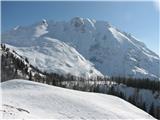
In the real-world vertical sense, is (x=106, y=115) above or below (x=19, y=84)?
below

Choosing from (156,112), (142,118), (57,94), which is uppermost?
(57,94)

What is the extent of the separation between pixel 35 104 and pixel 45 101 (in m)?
2.16

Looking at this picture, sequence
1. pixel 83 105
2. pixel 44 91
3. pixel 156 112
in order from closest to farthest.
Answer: pixel 83 105 → pixel 44 91 → pixel 156 112

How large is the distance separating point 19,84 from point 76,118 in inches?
690

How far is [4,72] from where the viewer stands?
192125 mm

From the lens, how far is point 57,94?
41.5 meters

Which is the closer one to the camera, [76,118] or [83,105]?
[76,118]

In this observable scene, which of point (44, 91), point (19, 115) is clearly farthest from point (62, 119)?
point (44, 91)

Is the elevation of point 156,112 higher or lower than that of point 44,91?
lower

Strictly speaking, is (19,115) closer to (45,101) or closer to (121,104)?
(45,101)

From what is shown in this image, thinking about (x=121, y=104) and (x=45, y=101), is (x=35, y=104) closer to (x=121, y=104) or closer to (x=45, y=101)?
(x=45, y=101)

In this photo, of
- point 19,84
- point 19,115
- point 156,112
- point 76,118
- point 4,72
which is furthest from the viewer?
point 4,72

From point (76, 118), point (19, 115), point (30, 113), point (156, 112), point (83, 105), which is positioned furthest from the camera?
point (156, 112)

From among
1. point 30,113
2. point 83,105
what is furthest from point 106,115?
point 30,113
